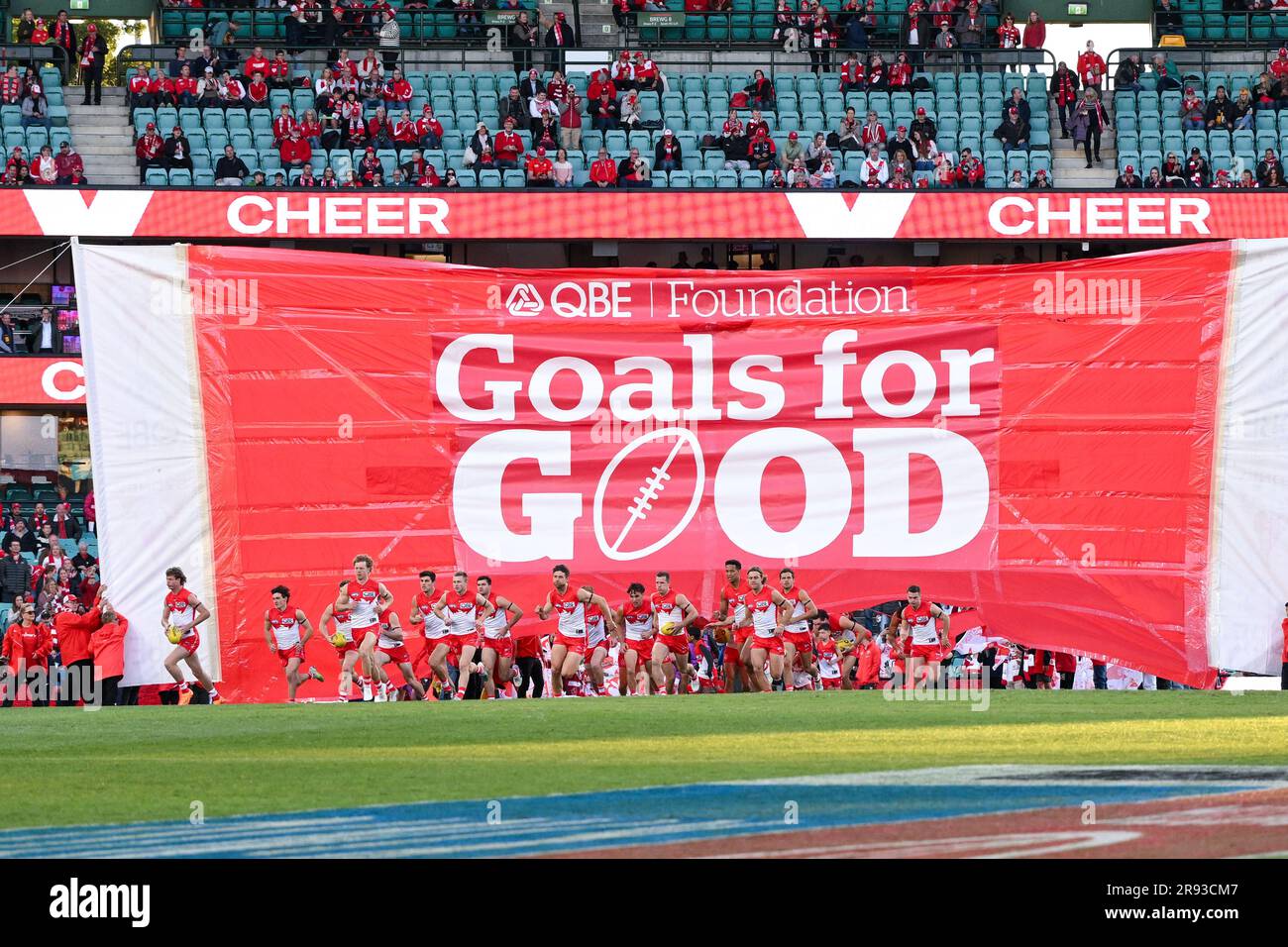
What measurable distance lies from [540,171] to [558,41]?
14.4ft

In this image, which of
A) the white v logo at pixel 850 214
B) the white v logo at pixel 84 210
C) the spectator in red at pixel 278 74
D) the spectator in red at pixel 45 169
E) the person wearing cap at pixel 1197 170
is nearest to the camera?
the white v logo at pixel 84 210

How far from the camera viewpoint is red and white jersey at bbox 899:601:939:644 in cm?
1658

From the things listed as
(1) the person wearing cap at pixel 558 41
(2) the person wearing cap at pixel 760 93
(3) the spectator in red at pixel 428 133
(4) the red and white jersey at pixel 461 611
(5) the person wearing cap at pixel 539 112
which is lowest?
(4) the red and white jersey at pixel 461 611

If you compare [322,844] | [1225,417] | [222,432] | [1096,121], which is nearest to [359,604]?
[222,432]

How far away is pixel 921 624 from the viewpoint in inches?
660

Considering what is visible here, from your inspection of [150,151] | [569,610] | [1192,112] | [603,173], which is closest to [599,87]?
[603,173]

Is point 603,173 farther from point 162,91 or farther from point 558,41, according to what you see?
point 162,91

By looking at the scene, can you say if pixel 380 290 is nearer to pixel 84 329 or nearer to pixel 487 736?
pixel 84 329

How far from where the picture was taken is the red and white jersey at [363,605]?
1574 centimetres

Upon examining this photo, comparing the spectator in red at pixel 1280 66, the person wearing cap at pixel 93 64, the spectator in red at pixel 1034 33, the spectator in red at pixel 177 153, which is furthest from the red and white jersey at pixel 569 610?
the spectator in red at pixel 1034 33

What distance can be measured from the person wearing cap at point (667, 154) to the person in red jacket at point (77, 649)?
1237cm

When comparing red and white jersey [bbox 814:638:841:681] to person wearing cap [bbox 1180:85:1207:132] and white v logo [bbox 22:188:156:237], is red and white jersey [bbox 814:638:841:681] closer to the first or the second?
white v logo [bbox 22:188:156:237]

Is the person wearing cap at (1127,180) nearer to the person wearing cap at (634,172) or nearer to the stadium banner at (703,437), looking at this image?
the person wearing cap at (634,172)

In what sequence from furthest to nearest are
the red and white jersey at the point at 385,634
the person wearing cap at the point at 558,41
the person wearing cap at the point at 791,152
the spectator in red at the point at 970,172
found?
the person wearing cap at the point at 558,41 < the person wearing cap at the point at 791,152 < the spectator in red at the point at 970,172 < the red and white jersey at the point at 385,634
